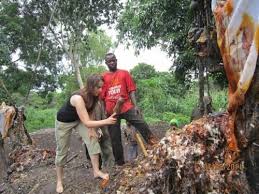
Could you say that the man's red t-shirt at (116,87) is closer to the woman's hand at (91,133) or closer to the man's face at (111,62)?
the man's face at (111,62)

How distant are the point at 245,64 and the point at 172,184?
4.31 feet

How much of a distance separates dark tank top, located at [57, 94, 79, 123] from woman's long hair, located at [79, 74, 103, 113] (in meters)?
0.22

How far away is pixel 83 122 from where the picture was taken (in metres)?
5.81

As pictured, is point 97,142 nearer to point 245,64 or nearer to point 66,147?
point 66,147

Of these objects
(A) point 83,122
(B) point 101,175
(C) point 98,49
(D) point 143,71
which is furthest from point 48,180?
(C) point 98,49

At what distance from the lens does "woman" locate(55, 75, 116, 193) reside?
578cm

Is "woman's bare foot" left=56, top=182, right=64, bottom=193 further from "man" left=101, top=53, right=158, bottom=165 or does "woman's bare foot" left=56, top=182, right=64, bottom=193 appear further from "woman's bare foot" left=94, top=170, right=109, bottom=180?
"man" left=101, top=53, right=158, bottom=165

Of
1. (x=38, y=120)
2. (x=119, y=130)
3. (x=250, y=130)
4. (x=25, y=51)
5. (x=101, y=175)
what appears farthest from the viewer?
(x=38, y=120)

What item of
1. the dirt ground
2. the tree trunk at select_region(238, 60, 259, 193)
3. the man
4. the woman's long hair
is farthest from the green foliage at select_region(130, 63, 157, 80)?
the tree trunk at select_region(238, 60, 259, 193)

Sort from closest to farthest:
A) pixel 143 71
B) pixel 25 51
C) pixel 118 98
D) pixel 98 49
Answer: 1. pixel 118 98
2. pixel 25 51
3. pixel 143 71
4. pixel 98 49

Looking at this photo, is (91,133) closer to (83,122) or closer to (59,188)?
(83,122)

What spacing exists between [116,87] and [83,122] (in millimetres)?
1097

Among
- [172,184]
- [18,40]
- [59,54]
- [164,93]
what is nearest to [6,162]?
[172,184]

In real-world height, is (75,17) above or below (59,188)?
above
